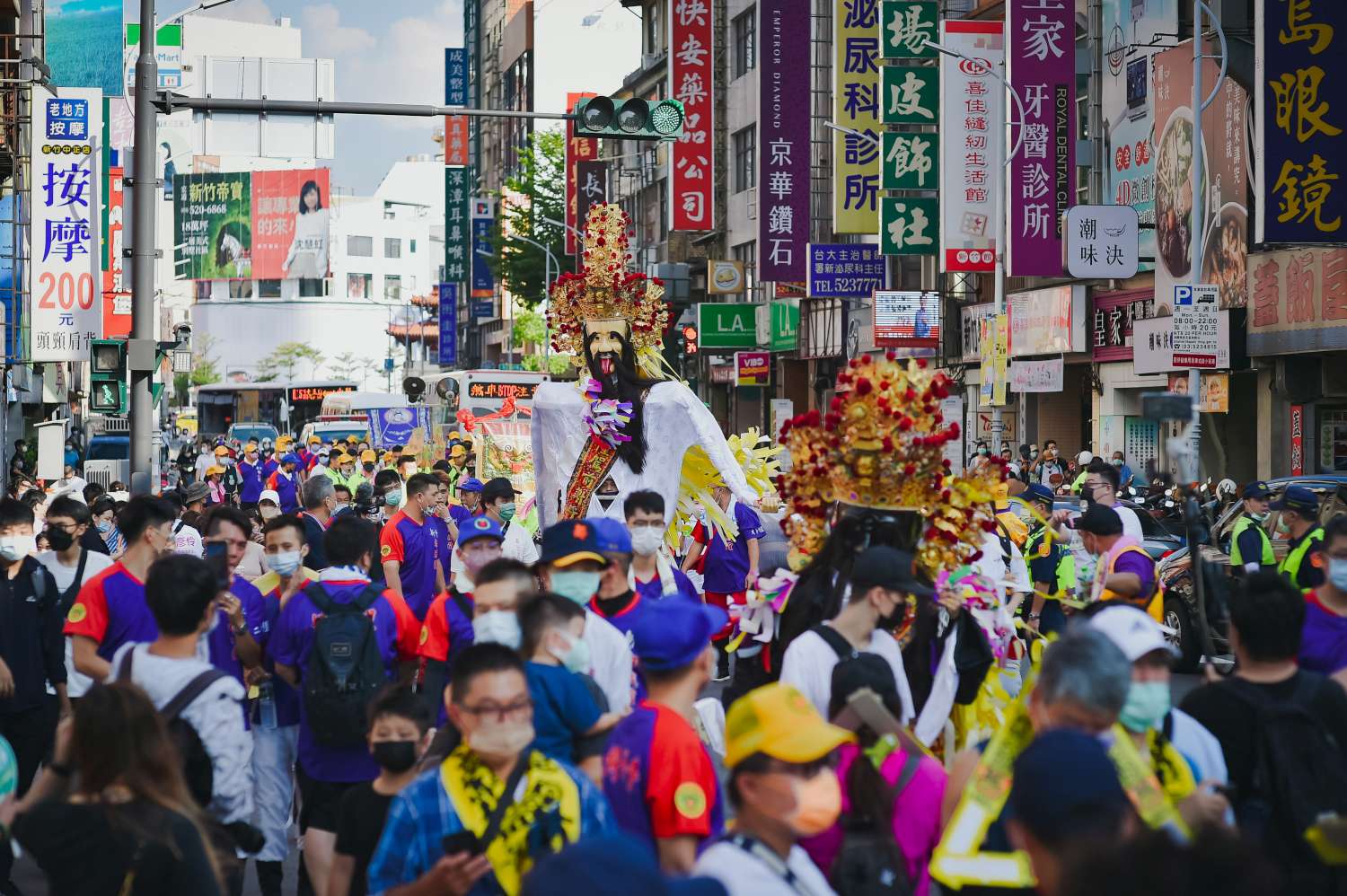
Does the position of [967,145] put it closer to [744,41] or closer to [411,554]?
[744,41]

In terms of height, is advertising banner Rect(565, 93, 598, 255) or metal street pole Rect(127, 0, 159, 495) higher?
advertising banner Rect(565, 93, 598, 255)

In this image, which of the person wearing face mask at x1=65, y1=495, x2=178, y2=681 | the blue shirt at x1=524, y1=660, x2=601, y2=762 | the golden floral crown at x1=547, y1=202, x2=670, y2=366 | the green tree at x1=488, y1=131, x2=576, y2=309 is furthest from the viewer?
the green tree at x1=488, y1=131, x2=576, y2=309

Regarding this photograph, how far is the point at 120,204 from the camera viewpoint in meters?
47.1

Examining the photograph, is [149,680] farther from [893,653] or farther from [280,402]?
[280,402]

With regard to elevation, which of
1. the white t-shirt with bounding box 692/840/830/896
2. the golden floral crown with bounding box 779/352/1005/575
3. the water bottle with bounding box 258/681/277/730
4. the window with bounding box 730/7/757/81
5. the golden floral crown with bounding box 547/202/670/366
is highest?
the window with bounding box 730/7/757/81

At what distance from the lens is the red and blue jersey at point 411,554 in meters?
11.1

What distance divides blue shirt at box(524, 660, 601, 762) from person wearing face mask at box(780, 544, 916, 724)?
69 cm

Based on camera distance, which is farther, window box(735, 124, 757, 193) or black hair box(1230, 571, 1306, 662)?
window box(735, 124, 757, 193)

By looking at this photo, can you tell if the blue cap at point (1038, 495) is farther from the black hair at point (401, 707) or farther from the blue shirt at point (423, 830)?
the blue shirt at point (423, 830)

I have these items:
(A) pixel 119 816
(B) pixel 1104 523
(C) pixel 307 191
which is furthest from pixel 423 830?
(C) pixel 307 191

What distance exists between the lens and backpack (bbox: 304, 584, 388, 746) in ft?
22.8

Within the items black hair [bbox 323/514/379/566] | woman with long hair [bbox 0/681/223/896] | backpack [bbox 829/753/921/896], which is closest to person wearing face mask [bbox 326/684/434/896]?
woman with long hair [bbox 0/681/223/896]

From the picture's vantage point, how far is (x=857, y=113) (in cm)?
3925

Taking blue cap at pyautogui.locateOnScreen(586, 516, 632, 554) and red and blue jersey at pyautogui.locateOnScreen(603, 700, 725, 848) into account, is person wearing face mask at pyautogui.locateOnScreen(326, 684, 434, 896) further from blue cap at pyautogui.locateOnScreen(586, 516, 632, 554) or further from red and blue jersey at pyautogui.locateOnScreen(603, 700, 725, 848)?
blue cap at pyautogui.locateOnScreen(586, 516, 632, 554)
